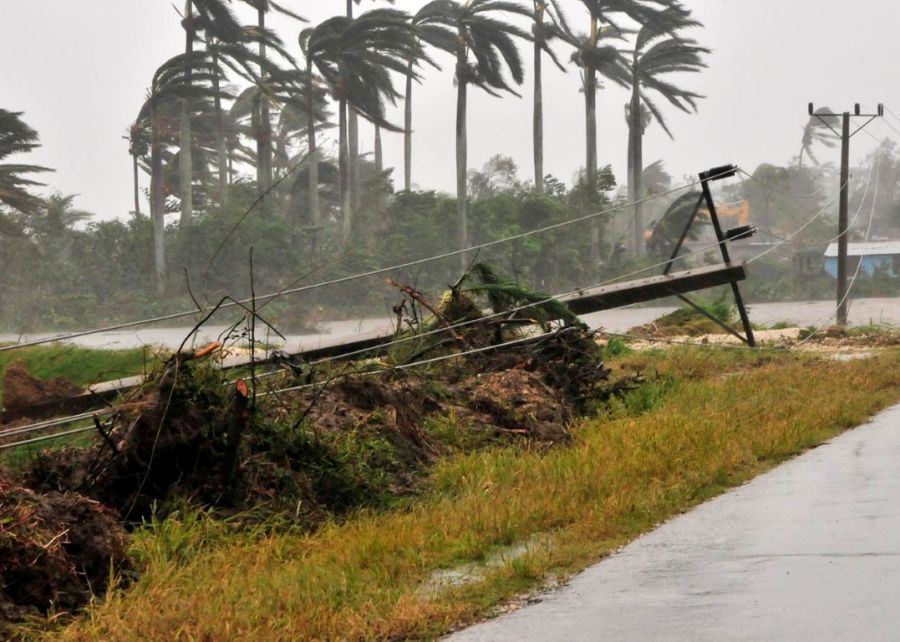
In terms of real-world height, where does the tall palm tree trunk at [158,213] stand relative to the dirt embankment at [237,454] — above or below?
above

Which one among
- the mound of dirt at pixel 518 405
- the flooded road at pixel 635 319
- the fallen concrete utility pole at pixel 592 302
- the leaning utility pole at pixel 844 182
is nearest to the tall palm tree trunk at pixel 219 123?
the flooded road at pixel 635 319

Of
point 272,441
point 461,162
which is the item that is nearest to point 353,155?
point 461,162

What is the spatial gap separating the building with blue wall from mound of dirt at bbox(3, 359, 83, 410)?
59.6 m

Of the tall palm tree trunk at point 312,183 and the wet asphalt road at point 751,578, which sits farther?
the tall palm tree trunk at point 312,183

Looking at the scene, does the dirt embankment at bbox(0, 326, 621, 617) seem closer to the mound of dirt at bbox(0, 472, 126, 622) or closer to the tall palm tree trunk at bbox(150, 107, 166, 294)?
the mound of dirt at bbox(0, 472, 126, 622)

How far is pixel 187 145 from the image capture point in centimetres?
5559

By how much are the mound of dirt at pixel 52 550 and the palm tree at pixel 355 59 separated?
5246 centimetres

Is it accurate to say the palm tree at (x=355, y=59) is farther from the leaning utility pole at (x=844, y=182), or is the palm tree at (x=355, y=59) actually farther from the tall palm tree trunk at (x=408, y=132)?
the leaning utility pole at (x=844, y=182)

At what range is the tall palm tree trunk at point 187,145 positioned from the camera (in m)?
55.2

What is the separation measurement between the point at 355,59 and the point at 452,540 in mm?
54157

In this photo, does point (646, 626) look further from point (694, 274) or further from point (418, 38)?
point (418, 38)

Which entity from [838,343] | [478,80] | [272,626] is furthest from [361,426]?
[478,80]

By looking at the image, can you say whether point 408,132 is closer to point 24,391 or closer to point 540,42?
point 540,42

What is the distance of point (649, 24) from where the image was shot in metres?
66.1
